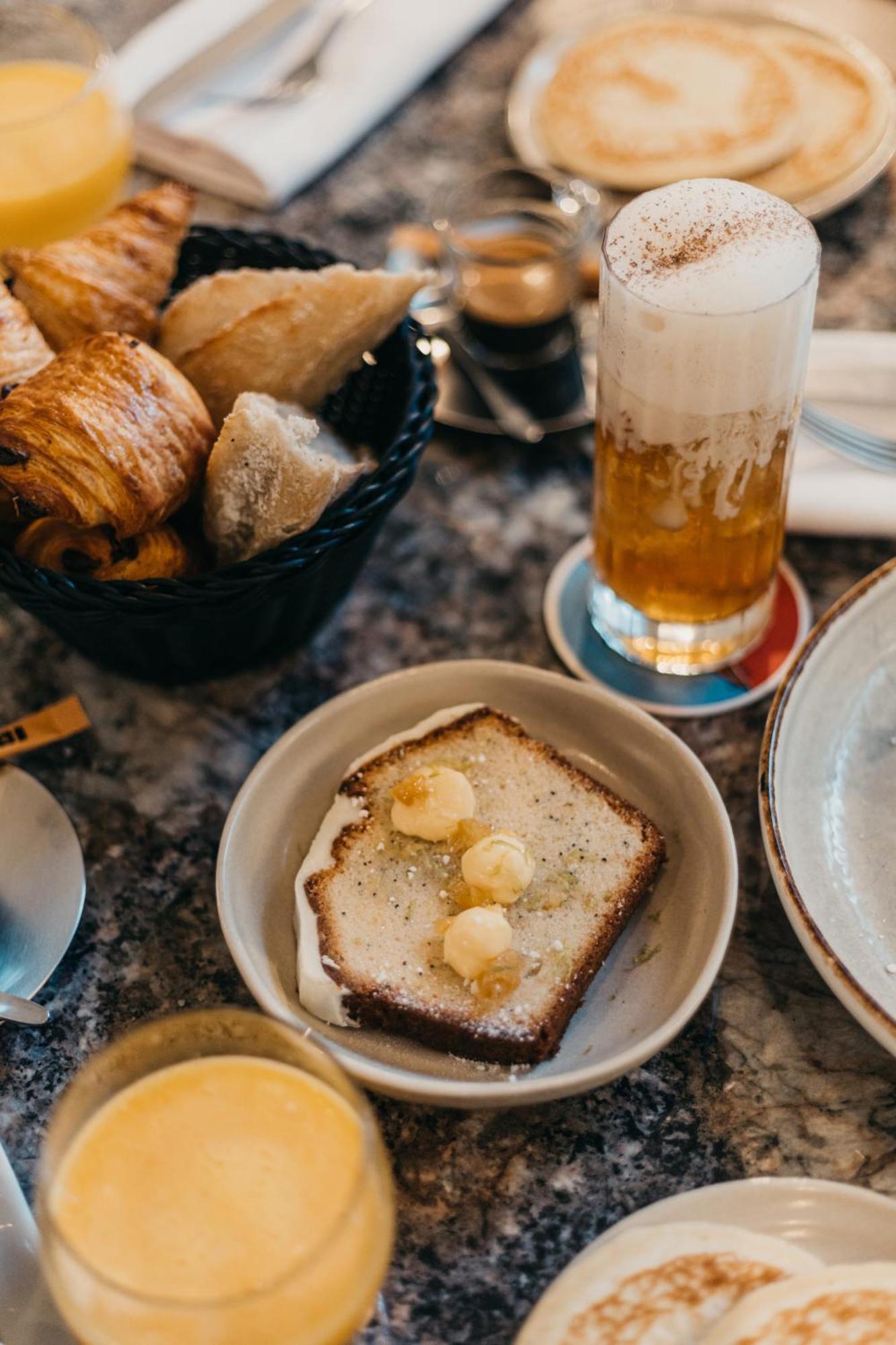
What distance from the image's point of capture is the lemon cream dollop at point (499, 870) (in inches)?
35.3

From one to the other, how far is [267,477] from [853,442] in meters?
0.60

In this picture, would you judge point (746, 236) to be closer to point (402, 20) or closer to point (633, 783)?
point (633, 783)

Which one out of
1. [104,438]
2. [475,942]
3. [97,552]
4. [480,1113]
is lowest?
[480,1113]

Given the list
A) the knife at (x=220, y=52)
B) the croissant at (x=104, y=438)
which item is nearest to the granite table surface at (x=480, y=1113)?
the croissant at (x=104, y=438)

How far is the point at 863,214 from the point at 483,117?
0.53m

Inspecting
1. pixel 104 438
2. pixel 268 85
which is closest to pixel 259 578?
pixel 104 438

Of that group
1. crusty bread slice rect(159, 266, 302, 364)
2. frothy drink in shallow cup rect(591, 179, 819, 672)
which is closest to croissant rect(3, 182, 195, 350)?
crusty bread slice rect(159, 266, 302, 364)

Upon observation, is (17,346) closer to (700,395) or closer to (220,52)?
(700,395)

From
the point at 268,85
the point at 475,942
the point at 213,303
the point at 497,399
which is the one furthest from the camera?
the point at 268,85

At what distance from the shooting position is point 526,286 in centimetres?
140

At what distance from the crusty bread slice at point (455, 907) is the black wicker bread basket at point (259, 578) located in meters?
0.16

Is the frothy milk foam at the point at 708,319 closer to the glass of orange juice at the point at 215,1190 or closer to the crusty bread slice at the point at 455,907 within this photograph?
the crusty bread slice at the point at 455,907

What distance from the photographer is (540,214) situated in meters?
1.45

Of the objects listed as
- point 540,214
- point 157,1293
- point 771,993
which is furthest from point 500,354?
point 157,1293
